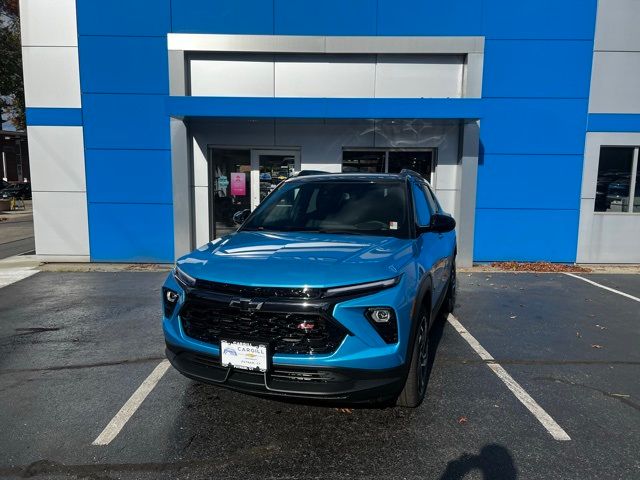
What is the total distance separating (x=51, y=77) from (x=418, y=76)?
7.91 metres

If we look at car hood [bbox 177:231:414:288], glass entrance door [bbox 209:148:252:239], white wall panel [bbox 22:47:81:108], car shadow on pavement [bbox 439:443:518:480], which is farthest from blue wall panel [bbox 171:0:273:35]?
car shadow on pavement [bbox 439:443:518:480]

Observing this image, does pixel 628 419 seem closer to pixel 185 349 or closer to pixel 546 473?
pixel 546 473

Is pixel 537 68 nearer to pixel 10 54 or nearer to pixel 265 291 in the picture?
pixel 265 291

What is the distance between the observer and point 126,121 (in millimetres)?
10000

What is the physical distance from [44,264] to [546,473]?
10474 mm

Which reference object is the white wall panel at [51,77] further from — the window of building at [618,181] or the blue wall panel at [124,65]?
the window of building at [618,181]

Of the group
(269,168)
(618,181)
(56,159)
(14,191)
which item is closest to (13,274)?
(56,159)

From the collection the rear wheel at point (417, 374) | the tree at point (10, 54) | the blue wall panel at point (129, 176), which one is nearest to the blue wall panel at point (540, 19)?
the blue wall panel at point (129, 176)

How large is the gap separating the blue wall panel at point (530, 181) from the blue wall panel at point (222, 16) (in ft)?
18.5

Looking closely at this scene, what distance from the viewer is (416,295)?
10.9 feet

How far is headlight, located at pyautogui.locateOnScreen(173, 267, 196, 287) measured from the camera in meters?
3.21

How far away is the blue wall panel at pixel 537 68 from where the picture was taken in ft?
32.1

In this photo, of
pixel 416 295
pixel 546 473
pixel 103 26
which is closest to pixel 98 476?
pixel 416 295

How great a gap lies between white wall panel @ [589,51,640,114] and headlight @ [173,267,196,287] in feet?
32.6
